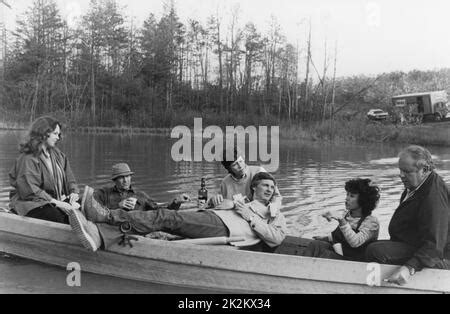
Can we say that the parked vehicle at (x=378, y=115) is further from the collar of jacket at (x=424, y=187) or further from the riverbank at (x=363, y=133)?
the collar of jacket at (x=424, y=187)

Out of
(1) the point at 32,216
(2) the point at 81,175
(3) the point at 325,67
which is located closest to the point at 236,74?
(3) the point at 325,67

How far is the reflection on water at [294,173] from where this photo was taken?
9.55m

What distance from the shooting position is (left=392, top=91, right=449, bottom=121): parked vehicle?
111 feet

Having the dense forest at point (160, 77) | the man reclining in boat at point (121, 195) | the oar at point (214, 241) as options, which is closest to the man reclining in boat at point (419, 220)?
the oar at point (214, 241)

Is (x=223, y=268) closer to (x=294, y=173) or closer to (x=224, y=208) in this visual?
(x=224, y=208)

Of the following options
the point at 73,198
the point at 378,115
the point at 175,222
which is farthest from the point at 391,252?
the point at 378,115

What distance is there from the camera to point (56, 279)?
5.13 meters

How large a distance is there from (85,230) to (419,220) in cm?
258

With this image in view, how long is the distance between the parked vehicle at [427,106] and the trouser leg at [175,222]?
103 ft

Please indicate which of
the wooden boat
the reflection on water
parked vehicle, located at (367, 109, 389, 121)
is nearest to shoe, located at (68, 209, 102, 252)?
the wooden boat

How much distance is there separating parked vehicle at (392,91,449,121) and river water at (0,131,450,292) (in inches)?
445

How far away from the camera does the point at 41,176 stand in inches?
215

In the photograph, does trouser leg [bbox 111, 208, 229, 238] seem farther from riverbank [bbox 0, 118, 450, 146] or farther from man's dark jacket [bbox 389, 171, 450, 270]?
riverbank [bbox 0, 118, 450, 146]
